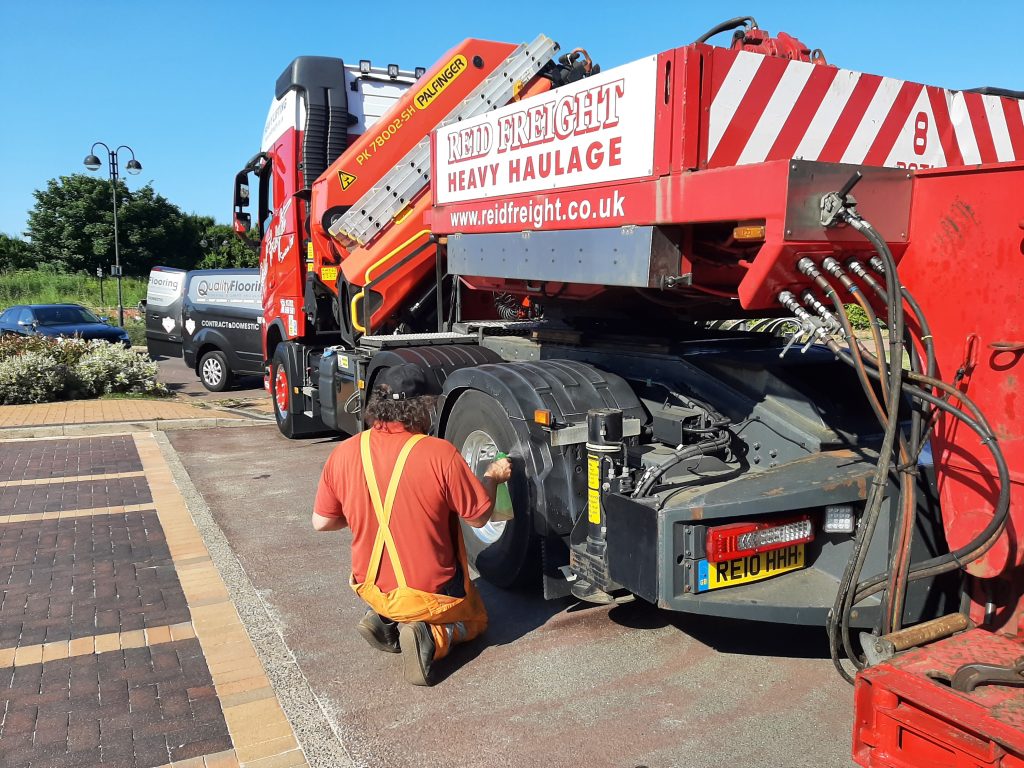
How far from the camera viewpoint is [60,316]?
1858cm

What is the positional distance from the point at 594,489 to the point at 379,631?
45.9 inches

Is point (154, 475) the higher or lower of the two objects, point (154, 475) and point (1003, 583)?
the lower

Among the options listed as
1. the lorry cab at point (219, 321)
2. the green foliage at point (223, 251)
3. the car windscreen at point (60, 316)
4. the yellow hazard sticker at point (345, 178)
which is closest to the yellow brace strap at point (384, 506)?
the yellow hazard sticker at point (345, 178)

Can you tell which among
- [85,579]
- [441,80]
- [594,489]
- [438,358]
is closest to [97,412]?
[85,579]

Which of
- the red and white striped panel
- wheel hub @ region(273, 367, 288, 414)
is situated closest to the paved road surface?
the red and white striped panel

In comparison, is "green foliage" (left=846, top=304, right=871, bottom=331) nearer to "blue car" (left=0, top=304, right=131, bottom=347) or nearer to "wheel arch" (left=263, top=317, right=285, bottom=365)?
"wheel arch" (left=263, top=317, right=285, bottom=365)

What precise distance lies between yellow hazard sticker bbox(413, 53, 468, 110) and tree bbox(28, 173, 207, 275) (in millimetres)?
42943

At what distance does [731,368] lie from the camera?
12.9 ft

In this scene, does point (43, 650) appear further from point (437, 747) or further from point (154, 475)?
point (154, 475)

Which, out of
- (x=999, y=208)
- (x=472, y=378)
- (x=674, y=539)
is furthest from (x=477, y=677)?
(x=999, y=208)

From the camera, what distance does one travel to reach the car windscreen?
59.9 feet

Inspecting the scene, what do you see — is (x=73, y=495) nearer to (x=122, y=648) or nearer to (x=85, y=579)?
(x=85, y=579)

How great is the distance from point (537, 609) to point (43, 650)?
7.77ft

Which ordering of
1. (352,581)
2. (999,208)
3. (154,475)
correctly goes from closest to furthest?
1. (999,208)
2. (352,581)
3. (154,475)
